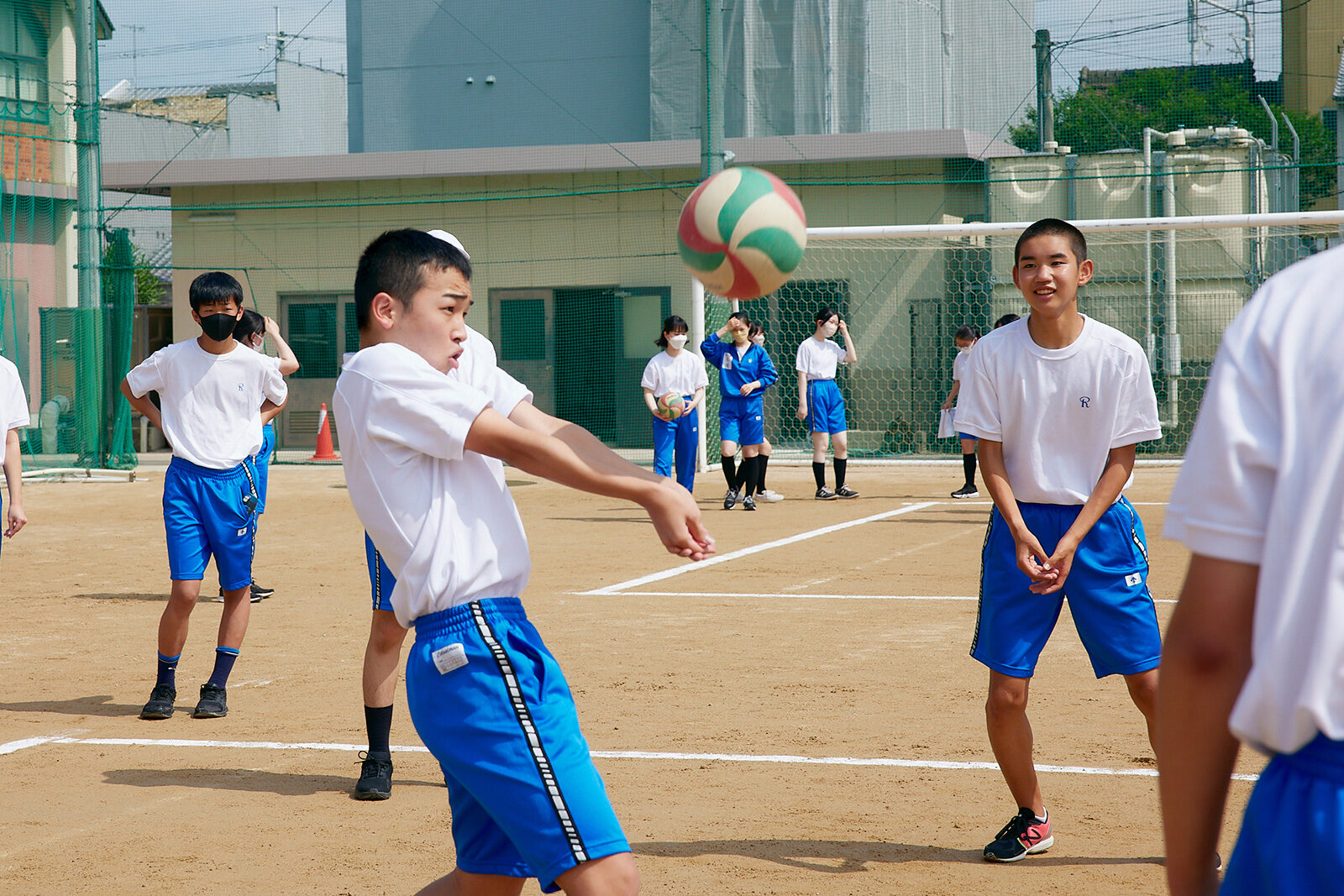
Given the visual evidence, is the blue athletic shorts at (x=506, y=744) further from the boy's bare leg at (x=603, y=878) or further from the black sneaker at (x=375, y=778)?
the black sneaker at (x=375, y=778)

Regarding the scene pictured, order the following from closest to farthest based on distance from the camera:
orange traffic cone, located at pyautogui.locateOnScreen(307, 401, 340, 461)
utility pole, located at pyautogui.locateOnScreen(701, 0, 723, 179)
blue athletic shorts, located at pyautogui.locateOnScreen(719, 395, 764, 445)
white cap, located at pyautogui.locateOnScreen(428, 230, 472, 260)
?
white cap, located at pyautogui.locateOnScreen(428, 230, 472, 260), blue athletic shorts, located at pyautogui.locateOnScreen(719, 395, 764, 445), utility pole, located at pyautogui.locateOnScreen(701, 0, 723, 179), orange traffic cone, located at pyautogui.locateOnScreen(307, 401, 340, 461)

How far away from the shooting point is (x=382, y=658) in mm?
4773

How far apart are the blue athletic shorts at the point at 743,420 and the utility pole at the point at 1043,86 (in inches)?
436

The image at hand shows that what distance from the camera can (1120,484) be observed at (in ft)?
13.6

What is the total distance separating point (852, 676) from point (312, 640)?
3230 millimetres

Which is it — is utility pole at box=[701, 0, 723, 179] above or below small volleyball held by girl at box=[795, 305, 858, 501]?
above

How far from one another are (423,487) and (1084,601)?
7.68ft

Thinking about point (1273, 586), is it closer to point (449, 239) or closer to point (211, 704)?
point (449, 239)

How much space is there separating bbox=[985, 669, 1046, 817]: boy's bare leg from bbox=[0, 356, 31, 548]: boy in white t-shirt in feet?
15.3

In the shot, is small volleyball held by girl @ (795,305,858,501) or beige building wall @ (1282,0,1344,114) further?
beige building wall @ (1282,0,1344,114)

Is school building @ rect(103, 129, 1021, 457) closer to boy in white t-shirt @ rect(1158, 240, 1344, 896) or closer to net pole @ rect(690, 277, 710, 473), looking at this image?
net pole @ rect(690, 277, 710, 473)

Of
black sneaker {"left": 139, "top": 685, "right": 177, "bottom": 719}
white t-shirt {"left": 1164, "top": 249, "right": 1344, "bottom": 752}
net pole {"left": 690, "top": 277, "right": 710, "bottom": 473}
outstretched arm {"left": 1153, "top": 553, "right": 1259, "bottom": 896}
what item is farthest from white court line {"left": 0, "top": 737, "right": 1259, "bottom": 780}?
net pole {"left": 690, "top": 277, "right": 710, "bottom": 473}

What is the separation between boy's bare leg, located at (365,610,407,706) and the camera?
472 cm

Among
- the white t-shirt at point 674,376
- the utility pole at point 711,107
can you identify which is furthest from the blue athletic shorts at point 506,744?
the utility pole at point 711,107
